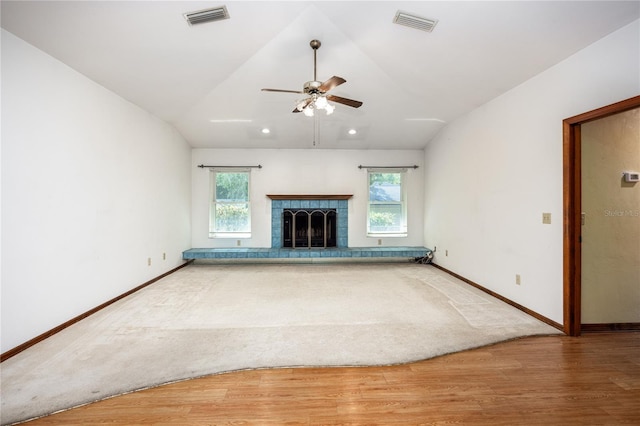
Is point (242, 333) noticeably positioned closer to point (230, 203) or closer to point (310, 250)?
point (310, 250)

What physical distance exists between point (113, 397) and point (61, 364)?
0.74 m

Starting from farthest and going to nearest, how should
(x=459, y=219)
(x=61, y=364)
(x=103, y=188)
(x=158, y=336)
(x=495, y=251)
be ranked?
(x=459, y=219) < (x=495, y=251) < (x=103, y=188) < (x=158, y=336) < (x=61, y=364)

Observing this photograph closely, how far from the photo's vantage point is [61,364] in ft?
6.77

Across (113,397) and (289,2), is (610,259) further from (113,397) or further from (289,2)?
(113,397)

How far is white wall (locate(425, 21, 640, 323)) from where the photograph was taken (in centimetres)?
234

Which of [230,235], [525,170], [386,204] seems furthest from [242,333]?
[386,204]

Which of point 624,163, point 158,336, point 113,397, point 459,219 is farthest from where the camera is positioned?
point 459,219

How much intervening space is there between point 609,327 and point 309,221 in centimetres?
448

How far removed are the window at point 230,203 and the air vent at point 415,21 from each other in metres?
4.10

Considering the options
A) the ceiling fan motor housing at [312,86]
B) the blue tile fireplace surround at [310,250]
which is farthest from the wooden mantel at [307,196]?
the ceiling fan motor housing at [312,86]

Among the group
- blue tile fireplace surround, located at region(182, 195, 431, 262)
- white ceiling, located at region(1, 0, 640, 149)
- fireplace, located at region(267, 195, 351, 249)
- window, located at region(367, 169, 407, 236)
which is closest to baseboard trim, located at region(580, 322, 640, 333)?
white ceiling, located at region(1, 0, 640, 149)

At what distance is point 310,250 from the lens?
567 cm

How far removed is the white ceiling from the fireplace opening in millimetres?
2050

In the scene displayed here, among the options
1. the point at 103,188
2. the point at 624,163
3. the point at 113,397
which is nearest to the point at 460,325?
the point at 624,163
